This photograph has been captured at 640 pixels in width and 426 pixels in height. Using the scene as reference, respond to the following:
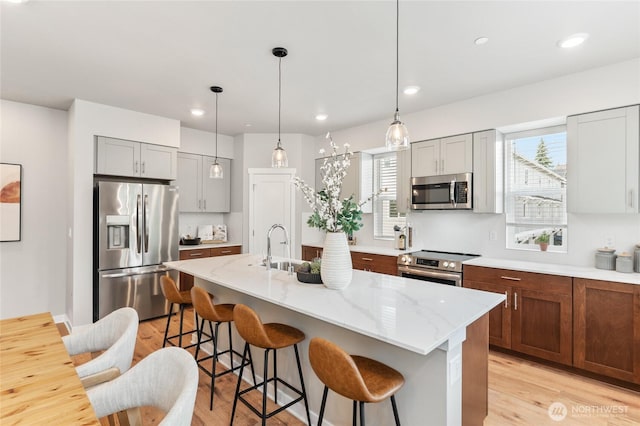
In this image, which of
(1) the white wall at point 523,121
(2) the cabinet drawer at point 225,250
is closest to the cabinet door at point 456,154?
(1) the white wall at point 523,121

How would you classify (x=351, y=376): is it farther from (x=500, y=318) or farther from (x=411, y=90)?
(x=411, y=90)

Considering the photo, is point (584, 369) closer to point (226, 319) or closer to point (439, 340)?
point (439, 340)

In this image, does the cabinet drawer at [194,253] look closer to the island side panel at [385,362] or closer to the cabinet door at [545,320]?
the island side panel at [385,362]

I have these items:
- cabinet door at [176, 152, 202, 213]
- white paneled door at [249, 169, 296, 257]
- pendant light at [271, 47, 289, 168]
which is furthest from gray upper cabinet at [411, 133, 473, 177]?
cabinet door at [176, 152, 202, 213]

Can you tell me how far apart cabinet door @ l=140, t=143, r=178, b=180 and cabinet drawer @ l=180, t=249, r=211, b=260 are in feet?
3.68

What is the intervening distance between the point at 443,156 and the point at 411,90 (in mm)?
939

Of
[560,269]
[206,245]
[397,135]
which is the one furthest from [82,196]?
[560,269]

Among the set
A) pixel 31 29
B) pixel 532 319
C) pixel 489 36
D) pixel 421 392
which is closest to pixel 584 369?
pixel 532 319

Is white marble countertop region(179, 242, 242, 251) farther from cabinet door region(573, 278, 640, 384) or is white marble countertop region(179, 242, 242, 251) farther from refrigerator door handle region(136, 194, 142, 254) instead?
cabinet door region(573, 278, 640, 384)

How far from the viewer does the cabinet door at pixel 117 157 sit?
4.00 meters

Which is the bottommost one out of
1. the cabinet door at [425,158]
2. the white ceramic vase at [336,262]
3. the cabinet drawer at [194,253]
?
the cabinet drawer at [194,253]

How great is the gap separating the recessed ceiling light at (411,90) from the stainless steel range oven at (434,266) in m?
1.89

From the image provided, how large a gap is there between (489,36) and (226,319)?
295 cm

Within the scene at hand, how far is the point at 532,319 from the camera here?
303 centimetres
